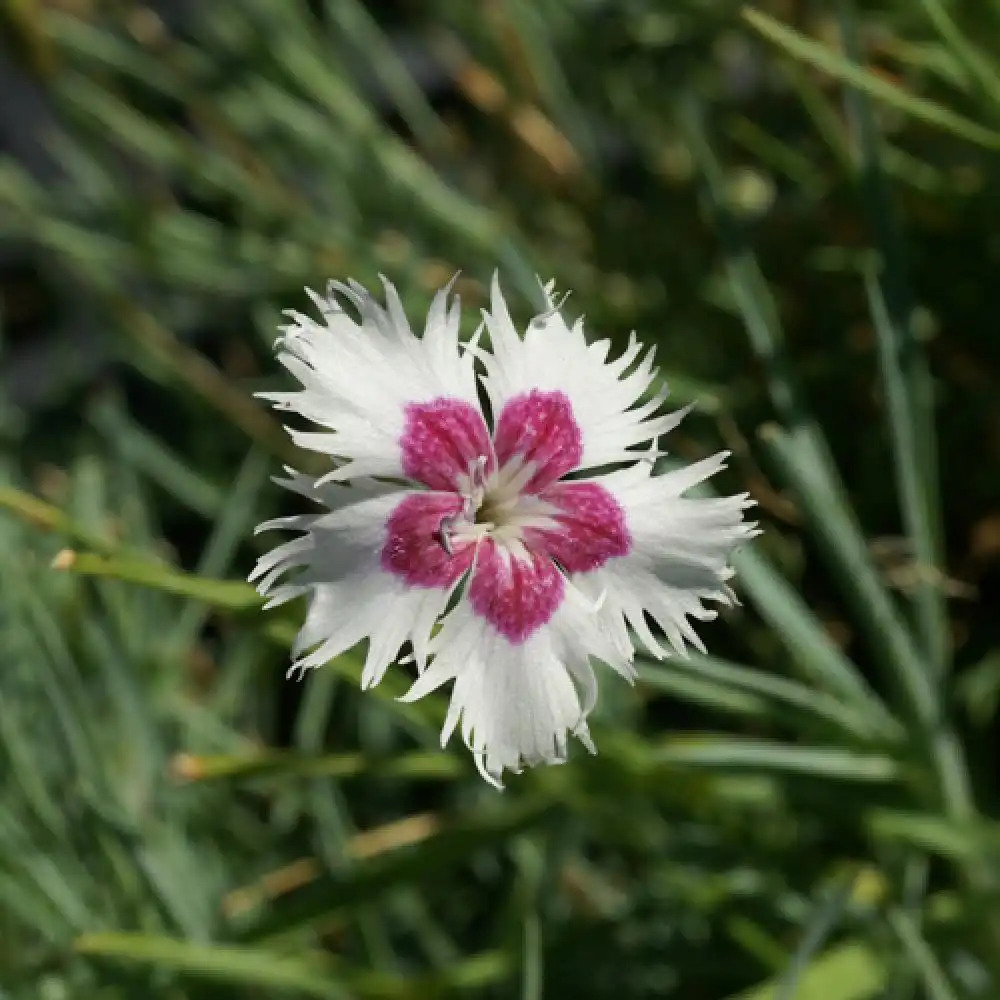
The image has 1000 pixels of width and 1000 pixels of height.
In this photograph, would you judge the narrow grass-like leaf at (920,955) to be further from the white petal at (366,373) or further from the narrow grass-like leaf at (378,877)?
the white petal at (366,373)

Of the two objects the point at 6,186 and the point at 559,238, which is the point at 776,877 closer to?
the point at 559,238

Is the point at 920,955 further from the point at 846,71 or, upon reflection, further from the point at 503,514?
the point at 846,71

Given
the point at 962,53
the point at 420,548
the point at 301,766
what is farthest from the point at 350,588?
the point at 962,53

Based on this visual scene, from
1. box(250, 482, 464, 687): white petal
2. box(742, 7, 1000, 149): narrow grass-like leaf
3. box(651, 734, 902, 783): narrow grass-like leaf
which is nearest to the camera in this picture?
box(250, 482, 464, 687): white petal

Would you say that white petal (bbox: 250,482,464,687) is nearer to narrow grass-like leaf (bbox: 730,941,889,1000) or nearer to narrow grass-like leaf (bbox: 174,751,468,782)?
narrow grass-like leaf (bbox: 174,751,468,782)

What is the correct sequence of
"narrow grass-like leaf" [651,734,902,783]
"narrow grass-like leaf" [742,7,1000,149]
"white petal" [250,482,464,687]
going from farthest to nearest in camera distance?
"narrow grass-like leaf" [651,734,902,783], "narrow grass-like leaf" [742,7,1000,149], "white petal" [250,482,464,687]

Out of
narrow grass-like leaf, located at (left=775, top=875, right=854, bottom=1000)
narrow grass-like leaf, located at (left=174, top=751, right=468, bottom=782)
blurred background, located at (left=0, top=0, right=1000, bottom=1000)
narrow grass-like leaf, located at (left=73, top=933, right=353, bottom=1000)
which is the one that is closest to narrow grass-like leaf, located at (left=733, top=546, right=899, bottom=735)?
blurred background, located at (left=0, top=0, right=1000, bottom=1000)
